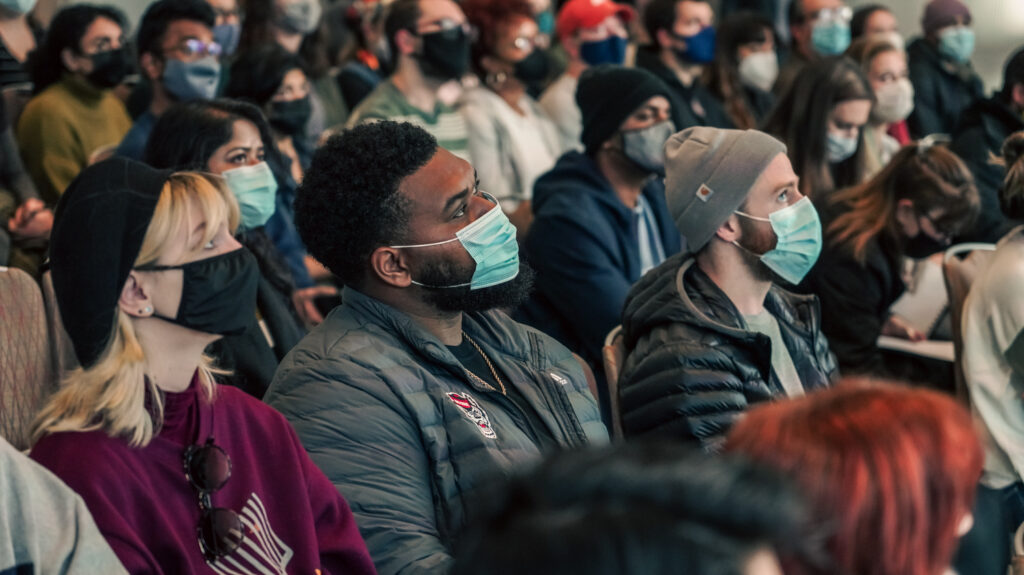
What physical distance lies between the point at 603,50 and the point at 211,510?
464 centimetres

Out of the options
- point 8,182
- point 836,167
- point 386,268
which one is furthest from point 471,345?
point 836,167

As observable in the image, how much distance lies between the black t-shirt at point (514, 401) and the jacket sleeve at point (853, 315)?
171cm

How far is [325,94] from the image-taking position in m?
6.19

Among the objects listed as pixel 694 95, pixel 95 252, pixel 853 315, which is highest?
pixel 95 252

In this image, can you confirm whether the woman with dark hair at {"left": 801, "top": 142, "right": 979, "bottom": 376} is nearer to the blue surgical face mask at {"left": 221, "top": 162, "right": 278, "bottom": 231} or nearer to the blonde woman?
the blue surgical face mask at {"left": 221, "top": 162, "right": 278, "bottom": 231}

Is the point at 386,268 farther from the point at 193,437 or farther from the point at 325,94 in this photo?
the point at 325,94

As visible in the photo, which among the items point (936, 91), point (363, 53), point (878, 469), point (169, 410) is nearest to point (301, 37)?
point (363, 53)

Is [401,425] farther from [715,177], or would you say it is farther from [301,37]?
[301,37]

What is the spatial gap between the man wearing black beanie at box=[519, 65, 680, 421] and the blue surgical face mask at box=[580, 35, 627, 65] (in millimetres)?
1812

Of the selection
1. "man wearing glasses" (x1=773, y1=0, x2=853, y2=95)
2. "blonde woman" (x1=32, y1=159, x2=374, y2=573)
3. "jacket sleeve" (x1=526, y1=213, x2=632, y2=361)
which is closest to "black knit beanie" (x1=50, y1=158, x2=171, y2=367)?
"blonde woman" (x1=32, y1=159, x2=374, y2=573)

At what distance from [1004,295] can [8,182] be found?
120 inches

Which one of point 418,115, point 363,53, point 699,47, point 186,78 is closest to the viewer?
point 186,78

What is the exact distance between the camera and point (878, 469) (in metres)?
1.11

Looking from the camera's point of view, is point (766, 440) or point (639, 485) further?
point (766, 440)
